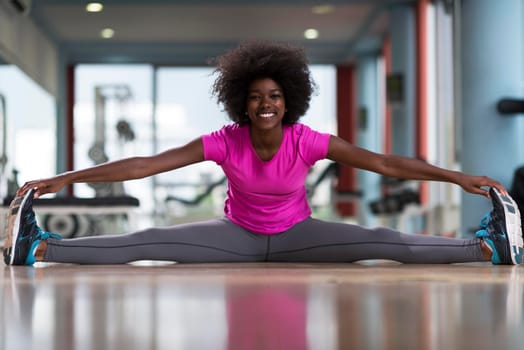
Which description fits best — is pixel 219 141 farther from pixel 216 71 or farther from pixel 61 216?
pixel 61 216

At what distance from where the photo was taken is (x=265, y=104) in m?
2.73

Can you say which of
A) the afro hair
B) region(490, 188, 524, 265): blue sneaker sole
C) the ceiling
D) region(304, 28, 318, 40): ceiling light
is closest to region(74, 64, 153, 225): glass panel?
the ceiling

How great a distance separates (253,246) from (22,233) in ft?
2.31

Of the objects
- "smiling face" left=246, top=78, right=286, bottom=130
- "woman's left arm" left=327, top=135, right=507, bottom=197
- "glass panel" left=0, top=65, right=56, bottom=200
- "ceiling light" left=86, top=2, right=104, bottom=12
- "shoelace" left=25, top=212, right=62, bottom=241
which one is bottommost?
"shoelace" left=25, top=212, right=62, bottom=241

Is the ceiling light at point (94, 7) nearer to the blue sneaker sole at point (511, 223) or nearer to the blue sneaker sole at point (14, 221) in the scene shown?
the blue sneaker sole at point (14, 221)

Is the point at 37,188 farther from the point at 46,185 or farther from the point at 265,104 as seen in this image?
the point at 265,104

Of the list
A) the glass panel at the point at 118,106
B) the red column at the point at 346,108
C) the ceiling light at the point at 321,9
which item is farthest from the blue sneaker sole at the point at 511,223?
the red column at the point at 346,108

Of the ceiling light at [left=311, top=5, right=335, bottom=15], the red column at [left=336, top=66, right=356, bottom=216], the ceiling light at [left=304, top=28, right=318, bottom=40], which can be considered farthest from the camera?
the red column at [left=336, top=66, right=356, bottom=216]

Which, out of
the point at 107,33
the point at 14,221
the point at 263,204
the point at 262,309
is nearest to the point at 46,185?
the point at 14,221

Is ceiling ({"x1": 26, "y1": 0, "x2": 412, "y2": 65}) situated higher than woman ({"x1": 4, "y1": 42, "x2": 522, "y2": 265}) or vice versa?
ceiling ({"x1": 26, "y1": 0, "x2": 412, "y2": 65})

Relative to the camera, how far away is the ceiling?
32.0 ft

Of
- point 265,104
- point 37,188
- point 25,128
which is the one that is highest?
point 25,128

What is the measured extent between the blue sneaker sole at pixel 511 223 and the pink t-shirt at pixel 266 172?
54cm

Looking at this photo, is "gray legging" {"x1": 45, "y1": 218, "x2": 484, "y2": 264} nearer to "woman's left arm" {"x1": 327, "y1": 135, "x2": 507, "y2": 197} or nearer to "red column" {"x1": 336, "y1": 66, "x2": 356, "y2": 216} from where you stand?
"woman's left arm" {"x1": 327, "y1": 135, "x2": 507, "y2": 197}
